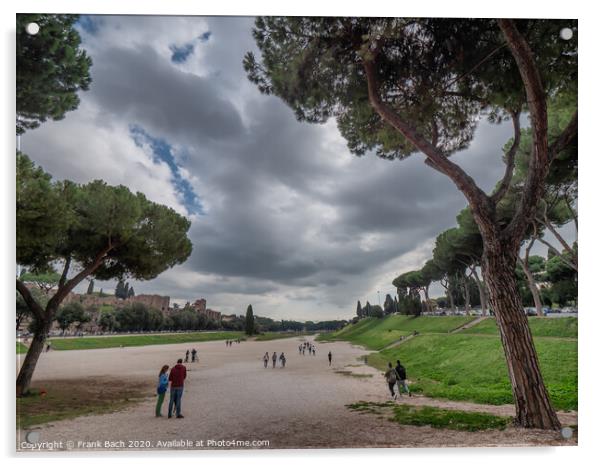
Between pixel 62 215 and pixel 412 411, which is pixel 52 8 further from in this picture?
pixel 412 411

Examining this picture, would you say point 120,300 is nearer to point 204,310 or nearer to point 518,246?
point 204,310

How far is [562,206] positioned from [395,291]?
4367mm

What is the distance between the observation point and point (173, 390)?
6.34 metres

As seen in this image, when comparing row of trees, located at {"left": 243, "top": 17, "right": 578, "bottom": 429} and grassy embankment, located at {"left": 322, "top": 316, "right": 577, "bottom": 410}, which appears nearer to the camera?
row of trees, located at {"left": 243, "top": 17, "right": 578, "bottom": 429}

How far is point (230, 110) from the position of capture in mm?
7332

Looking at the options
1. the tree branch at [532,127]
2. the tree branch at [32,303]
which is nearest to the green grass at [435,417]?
the tree branch at [532,127]

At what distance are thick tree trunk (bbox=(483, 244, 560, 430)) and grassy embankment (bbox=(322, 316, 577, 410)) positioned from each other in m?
1.30

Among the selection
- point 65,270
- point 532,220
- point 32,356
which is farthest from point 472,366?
point 65,270

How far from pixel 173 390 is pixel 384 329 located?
685cm

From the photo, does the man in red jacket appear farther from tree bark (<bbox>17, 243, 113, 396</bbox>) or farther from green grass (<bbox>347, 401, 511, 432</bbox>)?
green grass (<bbox>347, 401, 511, 432</bbox>)

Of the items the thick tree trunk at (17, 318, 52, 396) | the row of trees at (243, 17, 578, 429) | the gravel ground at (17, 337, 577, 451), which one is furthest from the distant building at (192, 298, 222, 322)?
the row of trees at (243, 17, 578, 429)

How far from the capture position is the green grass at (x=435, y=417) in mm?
5559

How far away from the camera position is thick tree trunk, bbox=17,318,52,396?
6.03 m
